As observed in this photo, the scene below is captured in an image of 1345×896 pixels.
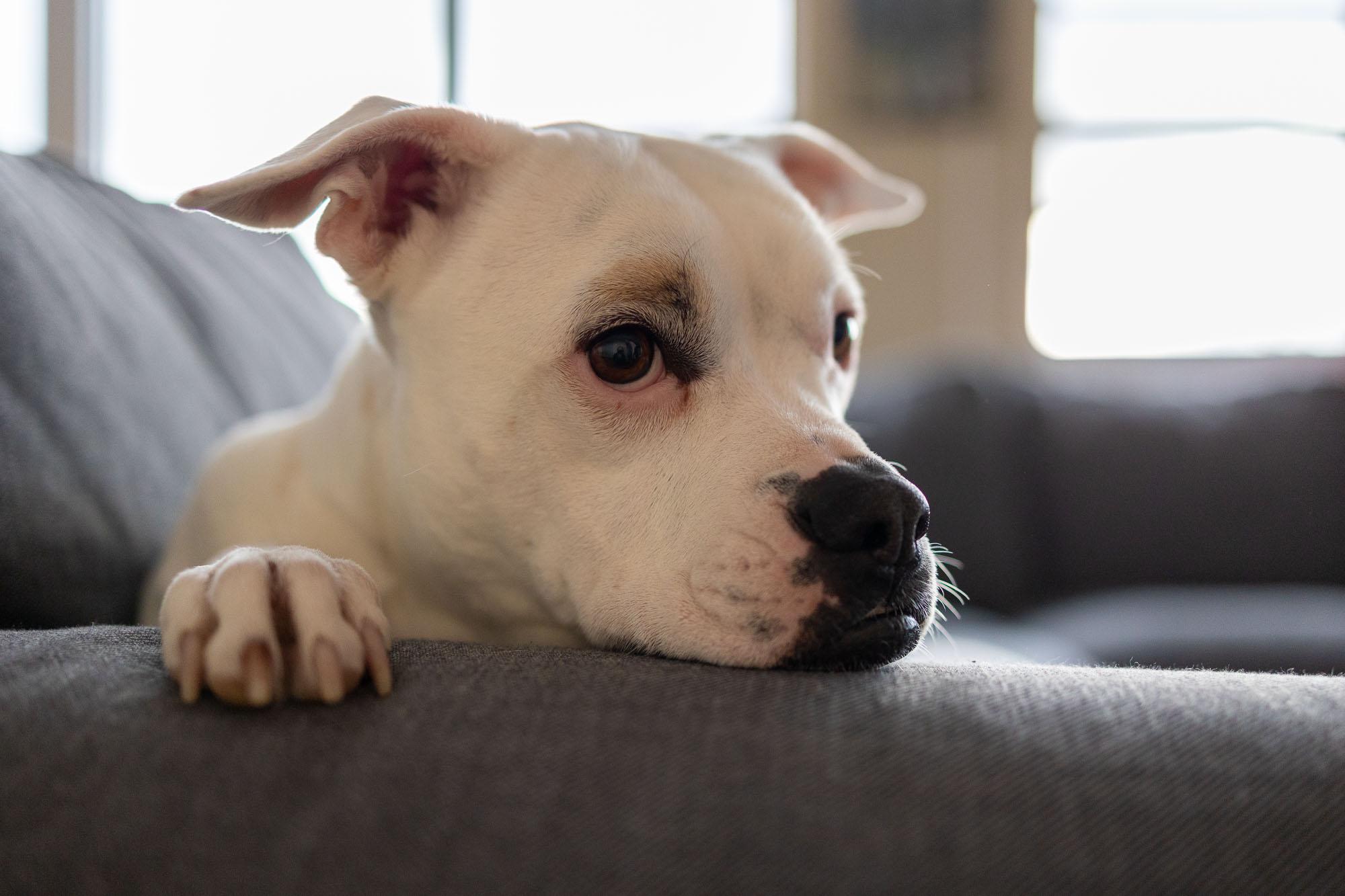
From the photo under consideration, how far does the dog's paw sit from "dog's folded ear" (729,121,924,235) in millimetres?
1157

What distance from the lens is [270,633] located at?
2.52 feet

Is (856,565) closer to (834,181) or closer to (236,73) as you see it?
(834,181)

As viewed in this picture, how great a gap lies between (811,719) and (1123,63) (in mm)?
5846

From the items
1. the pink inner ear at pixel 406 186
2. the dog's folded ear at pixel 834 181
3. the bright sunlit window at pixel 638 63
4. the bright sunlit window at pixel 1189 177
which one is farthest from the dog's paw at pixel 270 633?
the bright sunlit window at pixel 1189 177

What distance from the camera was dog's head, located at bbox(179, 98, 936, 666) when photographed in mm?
950

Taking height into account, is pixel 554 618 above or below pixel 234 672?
below

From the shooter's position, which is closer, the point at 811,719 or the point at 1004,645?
the point at 811,719

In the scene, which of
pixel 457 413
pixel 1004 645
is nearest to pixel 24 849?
pixel 457 413

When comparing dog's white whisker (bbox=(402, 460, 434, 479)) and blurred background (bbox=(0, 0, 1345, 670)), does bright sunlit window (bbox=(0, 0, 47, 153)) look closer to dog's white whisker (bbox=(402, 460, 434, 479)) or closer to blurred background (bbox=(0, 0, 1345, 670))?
blurred background (bbox=(0, 0, 1345, 670))

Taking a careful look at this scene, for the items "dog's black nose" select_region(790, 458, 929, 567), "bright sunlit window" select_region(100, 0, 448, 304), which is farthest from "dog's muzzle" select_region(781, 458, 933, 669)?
"bright sunlit window" select_region(100, 0, 448, 304)

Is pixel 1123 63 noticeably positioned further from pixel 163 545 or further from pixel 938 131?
pixel 163 545

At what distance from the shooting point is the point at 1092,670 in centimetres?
86

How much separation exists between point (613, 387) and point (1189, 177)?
5.45m

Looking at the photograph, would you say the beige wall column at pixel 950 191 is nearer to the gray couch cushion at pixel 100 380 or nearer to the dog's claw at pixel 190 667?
the gray couch cushion at pixel 100 380
